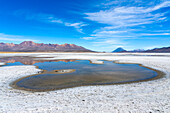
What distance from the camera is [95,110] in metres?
5.43

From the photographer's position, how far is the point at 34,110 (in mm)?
5387

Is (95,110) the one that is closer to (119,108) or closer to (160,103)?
(119,108)

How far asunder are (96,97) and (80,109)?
5.93 ft

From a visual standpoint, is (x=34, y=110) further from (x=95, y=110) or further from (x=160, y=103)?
(x=160, y=103)

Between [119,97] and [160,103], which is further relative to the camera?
[119,97]

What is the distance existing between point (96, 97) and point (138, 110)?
2.53 meters

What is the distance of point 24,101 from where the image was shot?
21.2 ft

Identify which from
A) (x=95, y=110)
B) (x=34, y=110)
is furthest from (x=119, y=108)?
(x=34, y=110)

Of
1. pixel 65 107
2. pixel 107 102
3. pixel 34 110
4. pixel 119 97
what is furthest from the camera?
pixel 119 97

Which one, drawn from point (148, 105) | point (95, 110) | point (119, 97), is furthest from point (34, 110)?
point (148, 105)

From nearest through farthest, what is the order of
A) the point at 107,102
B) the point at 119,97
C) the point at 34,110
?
the point at 34,110 < the point at 107,102 < the point at 119,97

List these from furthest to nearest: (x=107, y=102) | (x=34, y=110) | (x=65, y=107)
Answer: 1. (x=107, y=102)
2. (x=65, y=107)
3. (x=34, y=110)

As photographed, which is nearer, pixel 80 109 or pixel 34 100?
pixel 80 109

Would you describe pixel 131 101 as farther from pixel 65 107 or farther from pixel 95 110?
pixel 65 107
